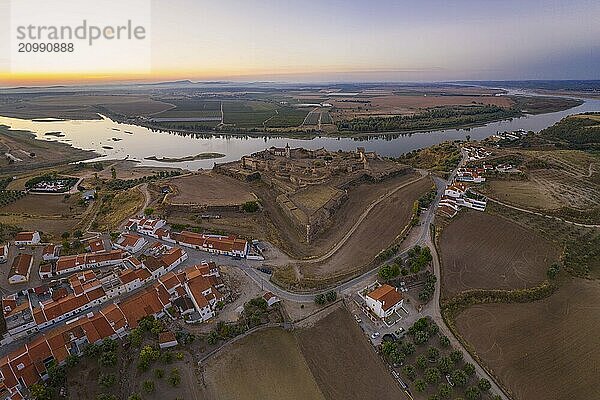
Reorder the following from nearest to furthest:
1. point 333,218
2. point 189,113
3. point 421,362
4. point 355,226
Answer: point 421,362
point 355,226
point 333,218
point 189,113

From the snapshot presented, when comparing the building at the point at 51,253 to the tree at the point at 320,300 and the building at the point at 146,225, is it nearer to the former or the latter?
the building at the point at 146,225

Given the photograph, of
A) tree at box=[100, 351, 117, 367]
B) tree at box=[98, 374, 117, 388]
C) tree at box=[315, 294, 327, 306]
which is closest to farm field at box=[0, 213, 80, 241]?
tree at box=[100, 351, 117, 367]

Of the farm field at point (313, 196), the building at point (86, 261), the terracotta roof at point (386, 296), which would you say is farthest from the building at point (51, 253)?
the terracotta roof at point (386, 296)

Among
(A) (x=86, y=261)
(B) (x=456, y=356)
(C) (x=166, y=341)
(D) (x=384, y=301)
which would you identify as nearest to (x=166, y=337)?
(C) (x=166, y=341)

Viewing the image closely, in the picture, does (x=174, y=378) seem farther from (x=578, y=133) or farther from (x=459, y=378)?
(x=578, y=133)

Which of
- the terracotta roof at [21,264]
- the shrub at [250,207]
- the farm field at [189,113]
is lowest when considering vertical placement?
the terracotta roof at [21,264]

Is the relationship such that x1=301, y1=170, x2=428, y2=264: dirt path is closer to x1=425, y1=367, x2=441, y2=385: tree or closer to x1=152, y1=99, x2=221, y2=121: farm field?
x1=425, y1=367, x2=441, y2=385: tree
